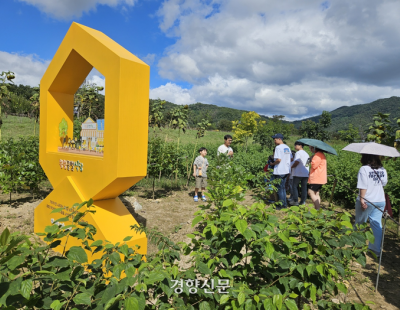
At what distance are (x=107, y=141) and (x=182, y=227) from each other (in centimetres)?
280

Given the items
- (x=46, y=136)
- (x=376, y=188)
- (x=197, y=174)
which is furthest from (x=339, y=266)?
(x=197, y=174)

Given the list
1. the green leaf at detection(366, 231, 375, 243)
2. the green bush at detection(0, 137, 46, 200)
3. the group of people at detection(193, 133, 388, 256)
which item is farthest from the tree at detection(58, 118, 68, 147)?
the green leaf at detection(366, 231, 375, 243)

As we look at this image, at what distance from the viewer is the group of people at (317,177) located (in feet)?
12.3

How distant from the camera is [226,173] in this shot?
4844 millimetres

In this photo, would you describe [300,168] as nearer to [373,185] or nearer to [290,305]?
[373,185]

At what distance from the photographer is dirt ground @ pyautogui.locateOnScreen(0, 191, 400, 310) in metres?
3.16

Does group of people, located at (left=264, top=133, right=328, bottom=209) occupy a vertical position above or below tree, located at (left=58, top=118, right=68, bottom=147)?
below

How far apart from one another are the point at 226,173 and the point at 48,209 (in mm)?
3313

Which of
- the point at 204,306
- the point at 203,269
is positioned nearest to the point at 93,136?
the point at 203,269

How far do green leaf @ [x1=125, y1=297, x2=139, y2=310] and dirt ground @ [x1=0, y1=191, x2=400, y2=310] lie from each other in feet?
3.18

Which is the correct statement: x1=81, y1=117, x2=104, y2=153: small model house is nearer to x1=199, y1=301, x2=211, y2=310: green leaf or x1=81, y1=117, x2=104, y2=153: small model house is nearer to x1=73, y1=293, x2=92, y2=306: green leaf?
x1=73, y1=293, x2=92, y2=306: green leaf

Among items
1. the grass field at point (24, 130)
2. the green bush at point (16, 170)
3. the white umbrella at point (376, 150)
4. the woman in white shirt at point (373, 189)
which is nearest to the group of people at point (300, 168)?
the white umbrella at point (376, 150)

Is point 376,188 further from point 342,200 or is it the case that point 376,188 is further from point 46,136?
point 46,136

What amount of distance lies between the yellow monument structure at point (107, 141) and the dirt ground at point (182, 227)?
3.10 ft
